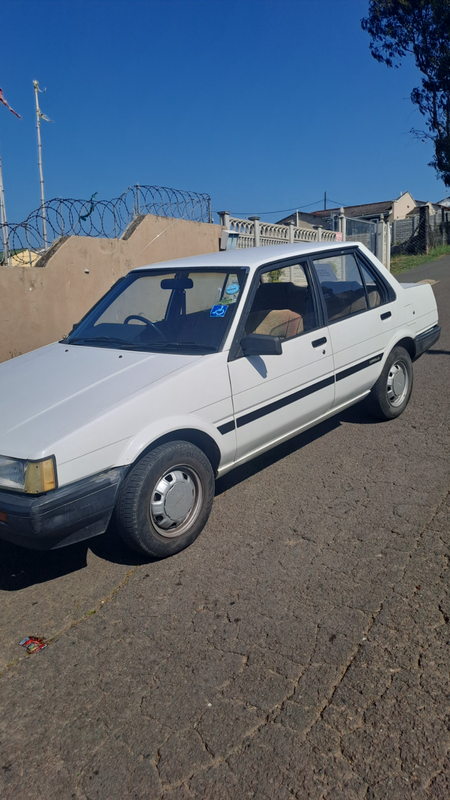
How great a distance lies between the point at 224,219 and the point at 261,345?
954cm

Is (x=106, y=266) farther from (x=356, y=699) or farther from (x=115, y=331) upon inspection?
(x=356, y=699)

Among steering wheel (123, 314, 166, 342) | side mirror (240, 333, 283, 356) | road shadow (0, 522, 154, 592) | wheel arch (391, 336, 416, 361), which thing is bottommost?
road shadow (0, 522, 154, 592)

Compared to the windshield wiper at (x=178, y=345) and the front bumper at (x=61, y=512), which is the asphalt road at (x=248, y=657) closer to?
the front bumper at (x=61, y=512)

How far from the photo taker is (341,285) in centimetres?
495

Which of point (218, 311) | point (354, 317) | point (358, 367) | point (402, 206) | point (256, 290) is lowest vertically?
point (358, 367)

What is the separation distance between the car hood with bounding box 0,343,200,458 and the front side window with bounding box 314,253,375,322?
5.05ft

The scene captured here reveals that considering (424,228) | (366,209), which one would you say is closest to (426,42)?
(424,228)

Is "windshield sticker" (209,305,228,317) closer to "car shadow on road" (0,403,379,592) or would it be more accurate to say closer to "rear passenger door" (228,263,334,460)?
"rear passenger door" (228,263,334,460)

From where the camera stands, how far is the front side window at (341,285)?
15.6 feet

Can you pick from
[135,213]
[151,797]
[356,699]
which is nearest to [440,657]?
[356,699]

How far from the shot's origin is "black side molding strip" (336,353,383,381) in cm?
471

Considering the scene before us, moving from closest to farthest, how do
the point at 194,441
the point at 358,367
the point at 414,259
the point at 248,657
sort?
1. the point at 248,657
2. the point at 194,441
3. the point at 358,367
4. the point at 414,259

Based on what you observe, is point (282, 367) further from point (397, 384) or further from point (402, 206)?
point (402, 206)

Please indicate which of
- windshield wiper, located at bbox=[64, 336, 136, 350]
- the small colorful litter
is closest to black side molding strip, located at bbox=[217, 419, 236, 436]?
windshield wiper, located at bbox=[64, 336, 136, 350]
